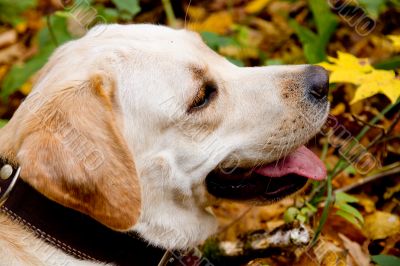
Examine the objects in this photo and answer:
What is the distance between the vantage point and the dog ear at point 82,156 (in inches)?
93.1

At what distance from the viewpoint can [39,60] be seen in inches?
181

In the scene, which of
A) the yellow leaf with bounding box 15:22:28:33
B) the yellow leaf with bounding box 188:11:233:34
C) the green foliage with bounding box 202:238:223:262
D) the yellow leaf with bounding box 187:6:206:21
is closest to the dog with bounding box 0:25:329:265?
the green foliage with bounding box 202:238:223:262

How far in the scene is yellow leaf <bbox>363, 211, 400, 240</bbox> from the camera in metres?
3.47

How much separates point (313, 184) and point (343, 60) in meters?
0.80

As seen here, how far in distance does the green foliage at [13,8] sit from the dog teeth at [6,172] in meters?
3.34

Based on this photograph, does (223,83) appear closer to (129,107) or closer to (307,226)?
(129,107)

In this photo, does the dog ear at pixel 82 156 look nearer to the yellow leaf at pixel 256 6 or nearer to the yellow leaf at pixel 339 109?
the yellow leaf at pixel 339 109

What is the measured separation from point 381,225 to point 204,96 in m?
1.43

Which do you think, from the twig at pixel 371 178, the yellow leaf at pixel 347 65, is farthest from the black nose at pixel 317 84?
the twig at pixel 371 178

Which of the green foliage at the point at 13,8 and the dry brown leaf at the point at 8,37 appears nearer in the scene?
the green foliage at the point at 13,8

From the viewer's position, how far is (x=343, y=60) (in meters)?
3.45

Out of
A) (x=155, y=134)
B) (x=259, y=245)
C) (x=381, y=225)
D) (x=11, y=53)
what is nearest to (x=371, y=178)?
(x=381, y=225)

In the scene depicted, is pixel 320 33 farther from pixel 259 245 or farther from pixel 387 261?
pixel 387 261

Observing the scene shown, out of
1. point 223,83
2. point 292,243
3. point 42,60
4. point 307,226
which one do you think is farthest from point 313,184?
point 42,60
